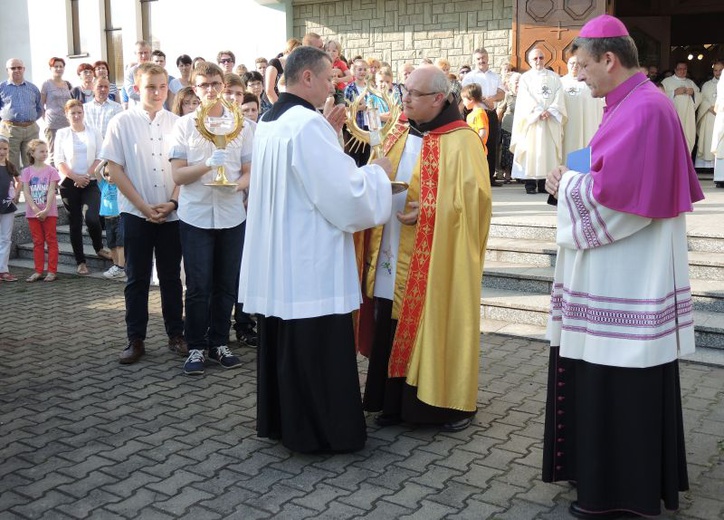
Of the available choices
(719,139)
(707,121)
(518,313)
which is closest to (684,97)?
(707,121)

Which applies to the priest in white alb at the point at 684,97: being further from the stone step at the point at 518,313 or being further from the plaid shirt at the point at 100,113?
the plaid shirt at the point at 100,113

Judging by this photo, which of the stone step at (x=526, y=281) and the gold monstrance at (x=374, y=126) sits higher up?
the gold monstrance at (x=374, y=126)

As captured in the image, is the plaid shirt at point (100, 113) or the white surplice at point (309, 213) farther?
the plaid shirt at point (100, 113)

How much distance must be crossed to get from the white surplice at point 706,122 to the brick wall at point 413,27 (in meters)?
3.39

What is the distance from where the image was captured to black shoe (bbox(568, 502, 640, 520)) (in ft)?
12.1

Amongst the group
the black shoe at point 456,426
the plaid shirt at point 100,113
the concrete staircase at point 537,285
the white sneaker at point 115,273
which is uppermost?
the plaid shirt at point 100,113

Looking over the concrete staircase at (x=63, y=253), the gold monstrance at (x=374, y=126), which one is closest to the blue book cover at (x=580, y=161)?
the gold monstrance at (x=374, y=126)

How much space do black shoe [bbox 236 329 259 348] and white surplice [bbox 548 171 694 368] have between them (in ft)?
11.7

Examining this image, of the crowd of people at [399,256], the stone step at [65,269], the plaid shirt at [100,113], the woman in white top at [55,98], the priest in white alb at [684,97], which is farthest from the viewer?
the priest in white alb at [684,97]

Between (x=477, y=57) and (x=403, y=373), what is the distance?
9015 millimetres

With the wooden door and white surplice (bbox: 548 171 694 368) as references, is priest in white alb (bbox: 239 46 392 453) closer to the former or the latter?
white surplice (bbox: 548 171 694 368)

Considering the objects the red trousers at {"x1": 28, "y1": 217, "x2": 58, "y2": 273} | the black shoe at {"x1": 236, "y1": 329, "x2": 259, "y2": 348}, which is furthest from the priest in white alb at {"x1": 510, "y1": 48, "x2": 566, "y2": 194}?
the red trousers at {"x1": 28, "y1": 217, "x2": 58, "y2": 273}

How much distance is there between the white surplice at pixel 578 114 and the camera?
38.6 feet

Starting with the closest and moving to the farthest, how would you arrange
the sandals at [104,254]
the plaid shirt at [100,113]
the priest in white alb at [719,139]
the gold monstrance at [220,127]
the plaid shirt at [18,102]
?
1. the gold monstrance at [220,127]
2. the sandals at [104,254]
3. the plaid shirt at [100,113]
4. the priest in white alb at [719,139]
5. the plaid shirt at [18,102]
